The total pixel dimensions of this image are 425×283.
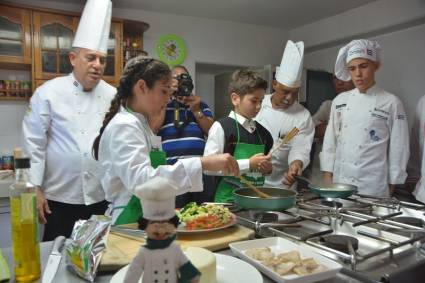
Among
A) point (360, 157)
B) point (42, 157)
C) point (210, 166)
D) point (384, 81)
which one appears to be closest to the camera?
point (210, 166)

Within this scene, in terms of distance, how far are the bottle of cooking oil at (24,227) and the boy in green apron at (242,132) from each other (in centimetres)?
81

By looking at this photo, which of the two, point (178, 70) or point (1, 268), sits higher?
point (178, 70)

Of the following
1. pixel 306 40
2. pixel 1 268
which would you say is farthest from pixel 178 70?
pixel 306 40

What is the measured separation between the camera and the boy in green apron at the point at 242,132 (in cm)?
139

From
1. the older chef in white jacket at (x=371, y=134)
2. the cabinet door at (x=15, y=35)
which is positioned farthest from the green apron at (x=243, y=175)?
the cabinet door at (x=15, y=35)

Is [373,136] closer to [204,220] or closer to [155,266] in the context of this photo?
[204,220]

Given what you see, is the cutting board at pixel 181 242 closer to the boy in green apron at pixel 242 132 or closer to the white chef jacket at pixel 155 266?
the white chef jacket at pixel 155 266

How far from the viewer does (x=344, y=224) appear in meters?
0.97

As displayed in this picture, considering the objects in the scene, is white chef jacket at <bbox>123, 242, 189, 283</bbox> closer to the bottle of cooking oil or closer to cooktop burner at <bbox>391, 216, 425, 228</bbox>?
the bottle of cooking oil

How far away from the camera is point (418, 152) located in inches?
82.2

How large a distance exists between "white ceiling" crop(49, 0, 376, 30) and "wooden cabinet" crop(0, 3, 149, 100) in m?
0.29

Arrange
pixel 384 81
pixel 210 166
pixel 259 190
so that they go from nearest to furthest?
pixel 210 166, pixel 259 190, pixel 384 81

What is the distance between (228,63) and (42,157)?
2095 millimetres

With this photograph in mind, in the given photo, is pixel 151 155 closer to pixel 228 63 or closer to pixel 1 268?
pixel 1 268
